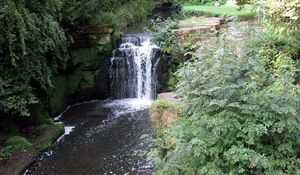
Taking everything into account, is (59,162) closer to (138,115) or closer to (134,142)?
(134,142)

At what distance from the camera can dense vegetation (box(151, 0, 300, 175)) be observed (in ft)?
13.4

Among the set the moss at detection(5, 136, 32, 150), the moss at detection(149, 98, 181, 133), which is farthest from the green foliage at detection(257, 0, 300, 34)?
the moss at detection(5, 136, 32, 150)

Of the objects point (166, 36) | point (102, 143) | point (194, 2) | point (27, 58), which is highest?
point (194, 2)

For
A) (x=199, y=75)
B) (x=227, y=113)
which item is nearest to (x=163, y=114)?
(x=199, y=75)

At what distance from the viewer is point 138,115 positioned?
1083 cm

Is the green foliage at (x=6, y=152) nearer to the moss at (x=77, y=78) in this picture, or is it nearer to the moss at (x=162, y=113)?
the moss at (x=77, y=78)

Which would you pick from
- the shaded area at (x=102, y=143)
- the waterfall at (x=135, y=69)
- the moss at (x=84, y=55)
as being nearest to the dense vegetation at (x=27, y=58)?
the shaded area at (x=102, y=143)

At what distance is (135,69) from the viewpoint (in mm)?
12828

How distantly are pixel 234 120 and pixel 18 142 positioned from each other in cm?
602

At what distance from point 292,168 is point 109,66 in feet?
31.1

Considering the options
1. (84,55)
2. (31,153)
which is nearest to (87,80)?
(84,55)

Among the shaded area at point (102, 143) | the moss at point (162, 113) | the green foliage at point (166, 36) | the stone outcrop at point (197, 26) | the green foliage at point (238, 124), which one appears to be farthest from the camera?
the green foliage at point (166, 36)

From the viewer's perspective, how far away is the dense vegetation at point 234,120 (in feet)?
13.4

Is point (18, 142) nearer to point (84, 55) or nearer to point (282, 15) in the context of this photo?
point (84, 55)
